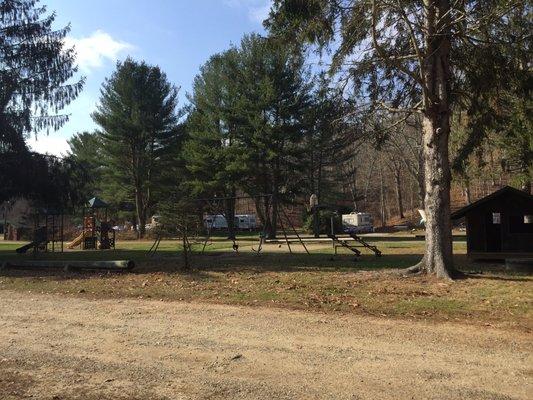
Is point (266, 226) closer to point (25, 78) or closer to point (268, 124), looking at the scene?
point (268, 124)

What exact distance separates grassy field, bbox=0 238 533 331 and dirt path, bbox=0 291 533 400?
1.18m

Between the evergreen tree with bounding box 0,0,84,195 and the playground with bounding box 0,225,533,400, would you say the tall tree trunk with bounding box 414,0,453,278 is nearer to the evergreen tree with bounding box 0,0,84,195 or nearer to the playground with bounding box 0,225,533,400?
the playground with bounding box 0,225,533,400

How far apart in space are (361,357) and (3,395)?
3.72 m

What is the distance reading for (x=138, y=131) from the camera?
47062 millimetres

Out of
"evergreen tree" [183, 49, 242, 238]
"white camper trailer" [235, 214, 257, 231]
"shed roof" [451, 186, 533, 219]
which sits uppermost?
"evergreen tree" [183, 49, 242, 238]

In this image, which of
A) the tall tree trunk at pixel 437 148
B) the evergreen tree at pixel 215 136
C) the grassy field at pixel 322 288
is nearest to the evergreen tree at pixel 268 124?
the evergreen tree at pixel 215 136

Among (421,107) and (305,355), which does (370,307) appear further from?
(421,107)

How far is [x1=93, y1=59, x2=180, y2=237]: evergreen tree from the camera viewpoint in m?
47.2

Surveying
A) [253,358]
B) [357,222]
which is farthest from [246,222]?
[253,358]

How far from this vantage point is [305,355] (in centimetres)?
632

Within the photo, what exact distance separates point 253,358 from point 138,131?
4298 centimetres

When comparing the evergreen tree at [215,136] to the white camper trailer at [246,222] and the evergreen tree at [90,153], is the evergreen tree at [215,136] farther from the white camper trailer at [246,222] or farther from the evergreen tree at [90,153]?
the white camper trailer at [246,222]

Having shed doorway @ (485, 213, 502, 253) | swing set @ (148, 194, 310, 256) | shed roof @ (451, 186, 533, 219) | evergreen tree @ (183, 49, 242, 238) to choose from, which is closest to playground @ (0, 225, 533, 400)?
shed roof @ (451, 186, 533, 219)

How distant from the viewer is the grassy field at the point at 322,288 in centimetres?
938
